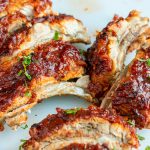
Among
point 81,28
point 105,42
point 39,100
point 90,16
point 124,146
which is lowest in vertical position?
point 124,146

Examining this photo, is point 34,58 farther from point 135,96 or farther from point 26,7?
point 135,96

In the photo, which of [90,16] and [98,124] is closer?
[98,124]

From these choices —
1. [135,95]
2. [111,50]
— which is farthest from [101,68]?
[135,95]

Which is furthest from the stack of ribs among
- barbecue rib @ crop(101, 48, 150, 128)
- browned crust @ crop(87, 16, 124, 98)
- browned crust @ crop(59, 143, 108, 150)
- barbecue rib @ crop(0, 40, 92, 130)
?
browned crust @ crop(59, 143, 108, 150)

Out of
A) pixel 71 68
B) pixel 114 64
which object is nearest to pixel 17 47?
pixel 71 68

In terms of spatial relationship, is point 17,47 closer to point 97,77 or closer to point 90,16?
point 97,77

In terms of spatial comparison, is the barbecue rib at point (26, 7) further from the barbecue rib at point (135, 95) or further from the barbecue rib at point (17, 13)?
the barbecue rib at point (135, 95)
